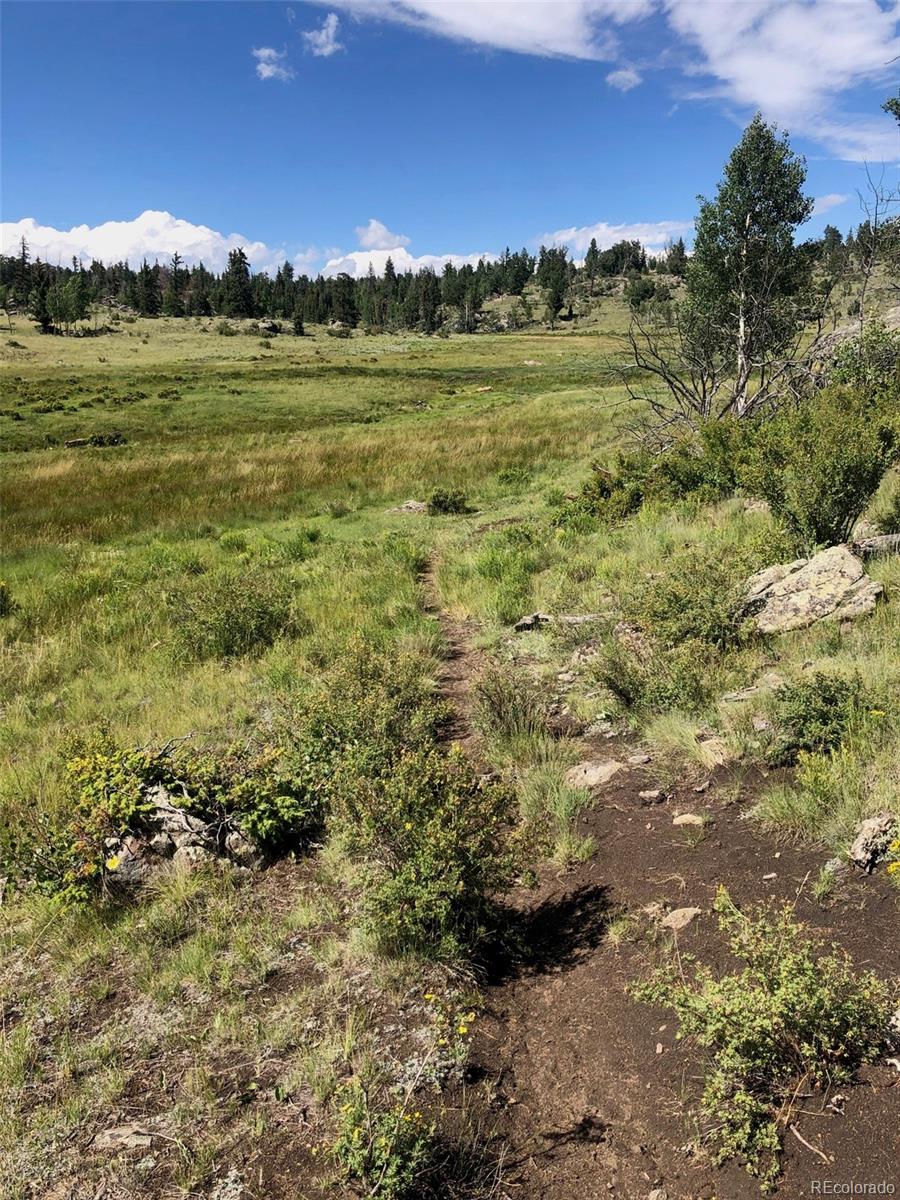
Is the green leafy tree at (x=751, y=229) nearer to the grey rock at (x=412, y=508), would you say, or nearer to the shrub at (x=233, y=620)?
the grey rock at (x=412, y=508)

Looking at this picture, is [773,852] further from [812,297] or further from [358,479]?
[812,297]

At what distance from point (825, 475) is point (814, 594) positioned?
159 cm

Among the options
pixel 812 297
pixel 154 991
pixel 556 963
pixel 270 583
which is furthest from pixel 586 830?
pixel 812 297

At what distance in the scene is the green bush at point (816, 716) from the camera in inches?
180

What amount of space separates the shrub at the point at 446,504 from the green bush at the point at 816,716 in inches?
502

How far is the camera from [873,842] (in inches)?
142

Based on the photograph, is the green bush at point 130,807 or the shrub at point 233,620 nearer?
the green bush at point 130,807

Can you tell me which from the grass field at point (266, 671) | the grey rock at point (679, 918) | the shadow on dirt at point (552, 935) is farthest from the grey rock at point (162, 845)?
the grey rock at point (679, 918)

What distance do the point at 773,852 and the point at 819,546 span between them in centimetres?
480

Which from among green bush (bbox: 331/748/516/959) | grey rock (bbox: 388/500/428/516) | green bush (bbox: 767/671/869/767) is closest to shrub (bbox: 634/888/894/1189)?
green bush (bbox: 331/748/516/959)

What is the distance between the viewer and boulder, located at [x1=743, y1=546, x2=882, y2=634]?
625 cm

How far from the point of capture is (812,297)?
24359mm

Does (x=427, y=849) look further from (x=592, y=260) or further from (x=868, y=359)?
(x=592, y=260)

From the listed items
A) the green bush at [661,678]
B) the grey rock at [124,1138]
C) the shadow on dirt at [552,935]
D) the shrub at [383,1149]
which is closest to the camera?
the shrub at [383,1149]
